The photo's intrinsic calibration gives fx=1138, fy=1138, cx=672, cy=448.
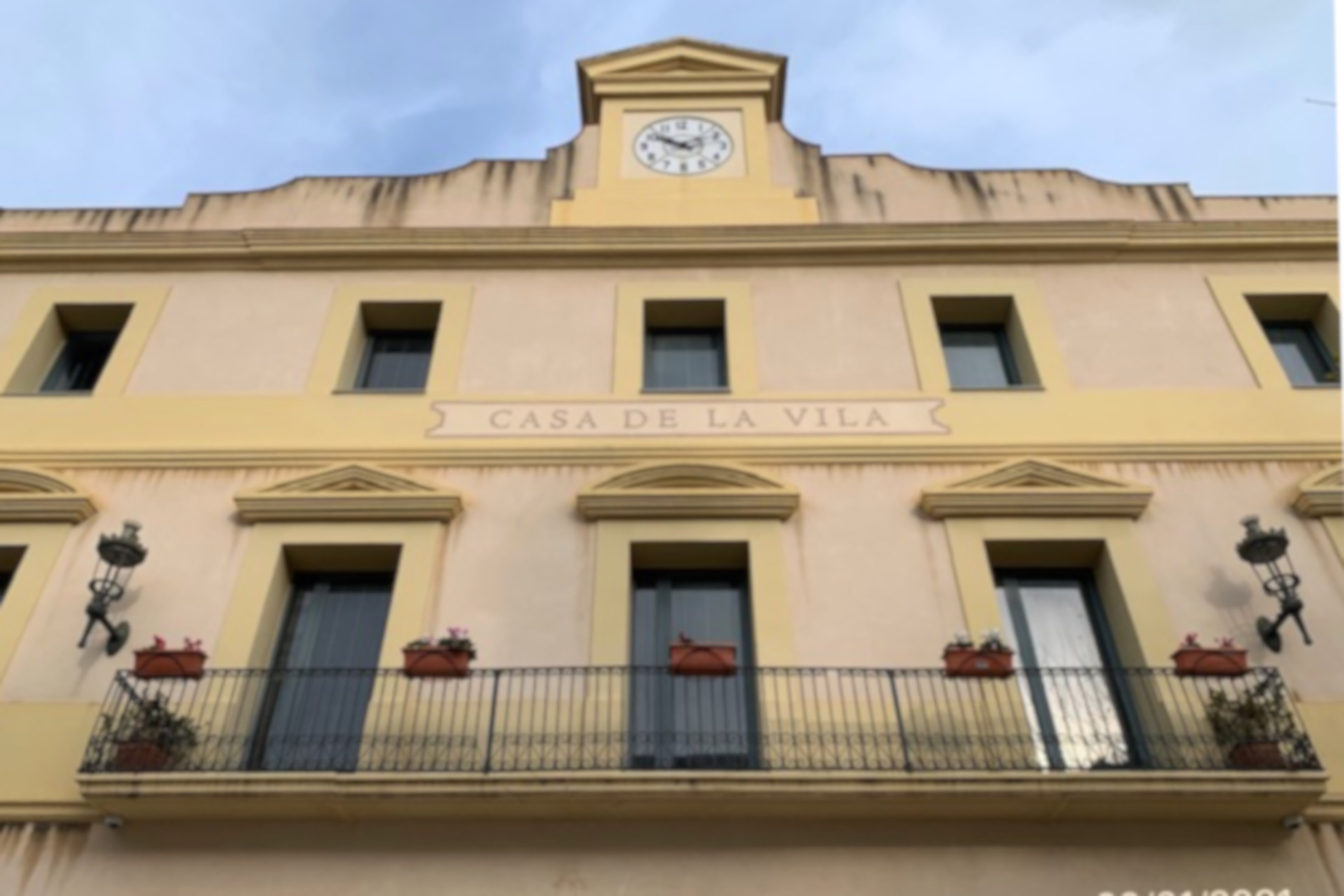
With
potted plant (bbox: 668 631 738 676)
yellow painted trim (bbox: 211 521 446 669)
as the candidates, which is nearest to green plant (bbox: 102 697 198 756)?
yellow painted trim (bbox: 211 521 446 669)

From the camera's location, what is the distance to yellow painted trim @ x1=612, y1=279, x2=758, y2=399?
13102mm

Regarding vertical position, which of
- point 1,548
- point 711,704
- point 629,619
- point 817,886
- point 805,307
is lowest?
point 817,886

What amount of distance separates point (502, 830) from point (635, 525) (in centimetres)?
344

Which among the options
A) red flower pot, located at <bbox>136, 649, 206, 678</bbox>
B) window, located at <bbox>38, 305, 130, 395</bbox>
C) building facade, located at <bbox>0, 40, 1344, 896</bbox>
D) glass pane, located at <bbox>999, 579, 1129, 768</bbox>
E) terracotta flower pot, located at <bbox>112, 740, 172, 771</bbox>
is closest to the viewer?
building facade, located at <bbox>0, 40, 1344, 896</bbox>

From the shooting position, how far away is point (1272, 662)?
10.4m

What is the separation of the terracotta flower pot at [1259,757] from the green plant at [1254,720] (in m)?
0.04

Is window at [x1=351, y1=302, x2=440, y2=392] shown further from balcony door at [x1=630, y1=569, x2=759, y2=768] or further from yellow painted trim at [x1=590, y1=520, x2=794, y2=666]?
balcony door at [x1=630, y1=569, x2=759, y2=768]

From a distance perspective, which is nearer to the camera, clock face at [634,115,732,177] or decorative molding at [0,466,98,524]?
decorative molding at [0,466,98,524]

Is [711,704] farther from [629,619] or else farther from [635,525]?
[635,525]

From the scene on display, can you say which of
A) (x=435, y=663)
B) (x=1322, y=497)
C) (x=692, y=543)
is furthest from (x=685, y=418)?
(x=1322, y=497)

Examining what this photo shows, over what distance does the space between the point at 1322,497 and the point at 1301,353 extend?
313cm

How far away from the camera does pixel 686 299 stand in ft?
46.2

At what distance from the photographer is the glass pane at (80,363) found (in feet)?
45.6

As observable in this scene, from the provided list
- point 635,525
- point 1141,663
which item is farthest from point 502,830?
point 1141,663
